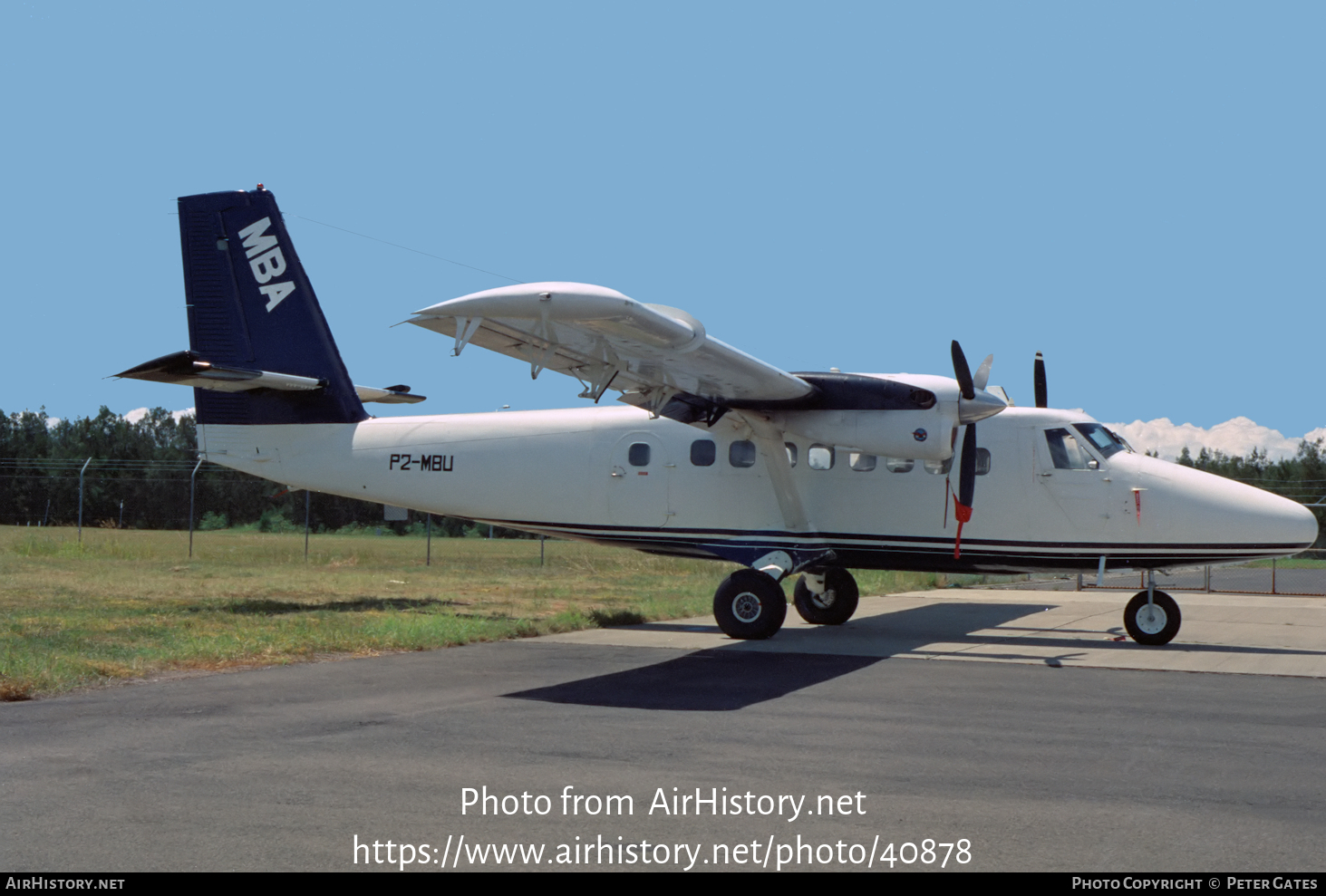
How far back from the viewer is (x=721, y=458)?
15.2 m

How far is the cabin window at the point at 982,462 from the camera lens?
47.3 ft

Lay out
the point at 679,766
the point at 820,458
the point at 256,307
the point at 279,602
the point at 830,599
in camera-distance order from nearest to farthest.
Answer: the point at 679,766 < the point at 820,458 < the point at 830,599 < the point at 256,307 < the point at 279,602

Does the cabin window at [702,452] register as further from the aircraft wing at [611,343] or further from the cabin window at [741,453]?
the aircraft wing at [611,343]

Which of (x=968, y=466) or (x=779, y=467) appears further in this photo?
(x=779, y=467)

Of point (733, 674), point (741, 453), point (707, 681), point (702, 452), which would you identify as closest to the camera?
point (707, 681)

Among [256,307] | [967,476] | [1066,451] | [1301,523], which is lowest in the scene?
[1301,523]

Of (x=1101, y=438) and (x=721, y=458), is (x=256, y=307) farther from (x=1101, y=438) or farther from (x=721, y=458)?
(x=1101, y=438)

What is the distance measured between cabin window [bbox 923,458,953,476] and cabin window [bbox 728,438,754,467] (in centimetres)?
225

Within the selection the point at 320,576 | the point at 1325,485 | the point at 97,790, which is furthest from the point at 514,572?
the point at 1325,485

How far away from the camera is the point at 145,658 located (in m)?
10.7

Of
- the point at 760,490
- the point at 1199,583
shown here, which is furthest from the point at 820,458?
the point at 1199,583

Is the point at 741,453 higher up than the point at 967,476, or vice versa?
the point at 741,453

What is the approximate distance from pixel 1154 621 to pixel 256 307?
1289 cm
